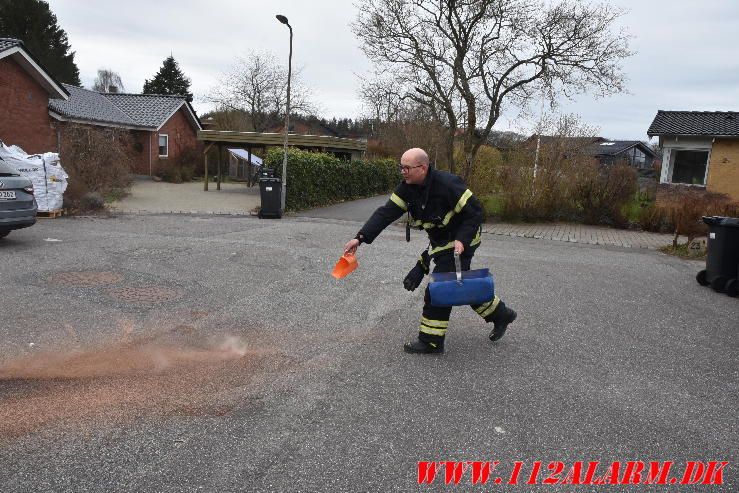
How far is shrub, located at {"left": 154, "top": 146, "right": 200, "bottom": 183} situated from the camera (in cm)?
2919

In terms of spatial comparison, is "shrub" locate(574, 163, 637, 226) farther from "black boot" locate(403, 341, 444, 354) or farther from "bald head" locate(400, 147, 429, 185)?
"bald head" locate(400, 147, 429, 185)

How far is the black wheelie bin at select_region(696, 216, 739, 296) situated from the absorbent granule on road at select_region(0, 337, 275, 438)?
6.74m

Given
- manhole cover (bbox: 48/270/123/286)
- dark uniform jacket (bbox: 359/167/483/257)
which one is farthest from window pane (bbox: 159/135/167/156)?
dark uniform jacket (bbox: 359/167/483/257)

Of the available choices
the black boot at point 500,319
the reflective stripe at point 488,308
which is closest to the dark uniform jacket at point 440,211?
the reflective stripe at point 488,308

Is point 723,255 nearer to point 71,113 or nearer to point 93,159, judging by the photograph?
point 93,159

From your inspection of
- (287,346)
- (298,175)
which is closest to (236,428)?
(287,346)

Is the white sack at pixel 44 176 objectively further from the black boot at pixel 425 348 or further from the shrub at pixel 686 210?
the shrub at pixel 686 210

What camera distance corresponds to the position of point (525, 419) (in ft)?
12.0

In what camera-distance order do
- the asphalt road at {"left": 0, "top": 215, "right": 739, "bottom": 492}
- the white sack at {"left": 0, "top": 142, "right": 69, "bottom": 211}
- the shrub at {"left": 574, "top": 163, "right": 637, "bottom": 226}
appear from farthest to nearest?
the shrub at {"left": 574, "top": 163, "right": 637, "bottom": 226}, the white sack at {"left": 0, "top": 142, "right": 69, "bottom": 211}, the asphalt road at {"left": 0, "top": 215, "right": 739, "bottom": 492}

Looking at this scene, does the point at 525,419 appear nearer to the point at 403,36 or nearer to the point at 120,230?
the point at 120,230

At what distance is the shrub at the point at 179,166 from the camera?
29.2 meters

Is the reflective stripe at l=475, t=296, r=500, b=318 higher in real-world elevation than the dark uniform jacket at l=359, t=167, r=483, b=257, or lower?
lower

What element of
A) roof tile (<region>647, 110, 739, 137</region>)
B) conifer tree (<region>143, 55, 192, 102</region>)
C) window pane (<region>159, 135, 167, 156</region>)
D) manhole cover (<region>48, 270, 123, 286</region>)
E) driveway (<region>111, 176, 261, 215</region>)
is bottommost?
manhole cover (<region>48, 270, 123, 286</region>)

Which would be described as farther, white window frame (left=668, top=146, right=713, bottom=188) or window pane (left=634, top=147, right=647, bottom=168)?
window pane (left=634, top=147, right=647, bottom=168)
